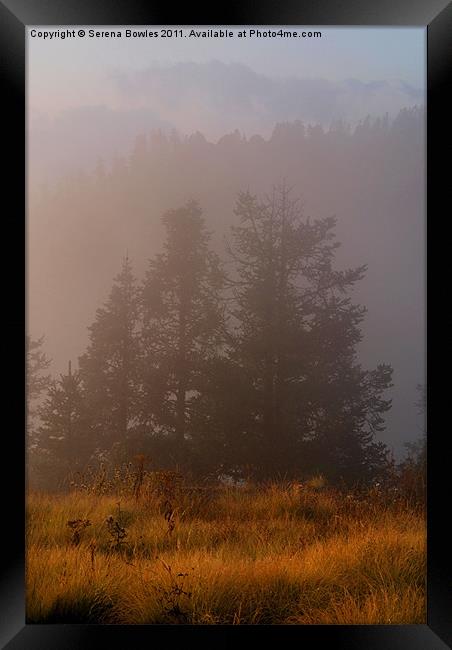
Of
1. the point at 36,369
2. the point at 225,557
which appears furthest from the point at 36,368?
the point at 225,557

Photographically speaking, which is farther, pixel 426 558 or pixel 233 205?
pixel 233 205

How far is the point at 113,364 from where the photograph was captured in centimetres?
386

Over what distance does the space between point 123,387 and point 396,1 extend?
284cm

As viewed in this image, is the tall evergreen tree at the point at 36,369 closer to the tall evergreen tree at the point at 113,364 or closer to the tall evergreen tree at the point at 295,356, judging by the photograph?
the tall evergreen tree at the point at 113,364

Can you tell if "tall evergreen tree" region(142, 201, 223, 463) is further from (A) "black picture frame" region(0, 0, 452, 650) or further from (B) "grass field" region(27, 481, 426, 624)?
(A) "black picture frame" region(0, 0, 452, 650)

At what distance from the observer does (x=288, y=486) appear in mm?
3930

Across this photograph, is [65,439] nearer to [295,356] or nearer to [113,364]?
[113,364]

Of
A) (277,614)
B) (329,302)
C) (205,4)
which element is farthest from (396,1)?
(277,614)

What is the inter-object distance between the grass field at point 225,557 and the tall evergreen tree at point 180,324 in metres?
0.52

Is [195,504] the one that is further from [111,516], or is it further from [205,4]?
[205,4]

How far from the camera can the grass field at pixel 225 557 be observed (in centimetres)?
316

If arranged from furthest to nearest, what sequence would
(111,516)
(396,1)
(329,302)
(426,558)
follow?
(329,302)
(111,516)
(426,558)
(396,1)

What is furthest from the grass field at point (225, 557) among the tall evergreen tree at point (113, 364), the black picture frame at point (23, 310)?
the tall evergreen tree at point (113, 364)

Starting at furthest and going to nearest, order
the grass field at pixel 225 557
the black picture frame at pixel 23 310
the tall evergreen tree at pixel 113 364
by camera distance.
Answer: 1. the tall evergreen tree at pixel 113 364
2. the grass field at pixel 225 557
3. the black picture frame at pixel 23 310
